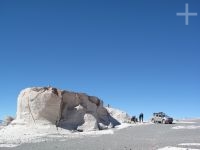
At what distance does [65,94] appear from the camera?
5081 cm

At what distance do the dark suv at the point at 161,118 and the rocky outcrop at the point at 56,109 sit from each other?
39.9 feet

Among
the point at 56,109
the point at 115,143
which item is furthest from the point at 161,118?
the point at 115,143

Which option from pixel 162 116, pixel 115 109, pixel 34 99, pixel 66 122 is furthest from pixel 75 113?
pixel 115 109

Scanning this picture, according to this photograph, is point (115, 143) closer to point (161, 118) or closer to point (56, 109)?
point (56, 109)

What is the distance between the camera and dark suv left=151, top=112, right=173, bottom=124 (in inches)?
2395

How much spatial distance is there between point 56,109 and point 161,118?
70.7ft

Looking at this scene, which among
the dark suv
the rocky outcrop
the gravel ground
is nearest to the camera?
the gravel ground

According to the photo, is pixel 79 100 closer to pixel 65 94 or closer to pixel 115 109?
pixel 65 94

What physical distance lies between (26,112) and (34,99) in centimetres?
203

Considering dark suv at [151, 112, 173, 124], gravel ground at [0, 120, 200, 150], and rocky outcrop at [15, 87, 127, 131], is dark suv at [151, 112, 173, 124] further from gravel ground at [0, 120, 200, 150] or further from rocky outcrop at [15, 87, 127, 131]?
gravel ground at [0, 120, 200, 150]

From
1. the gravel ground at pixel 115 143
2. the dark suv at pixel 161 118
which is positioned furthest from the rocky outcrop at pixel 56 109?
the gravel ground at pixel 115 143

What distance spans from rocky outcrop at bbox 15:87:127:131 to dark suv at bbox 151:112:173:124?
12174 millimetres

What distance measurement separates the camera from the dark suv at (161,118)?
6083 centimetres

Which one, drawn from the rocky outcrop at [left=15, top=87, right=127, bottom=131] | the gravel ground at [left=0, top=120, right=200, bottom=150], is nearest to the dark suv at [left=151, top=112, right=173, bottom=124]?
the rocky outcrop at [left=15, top=87, right=127, bottom=131]
